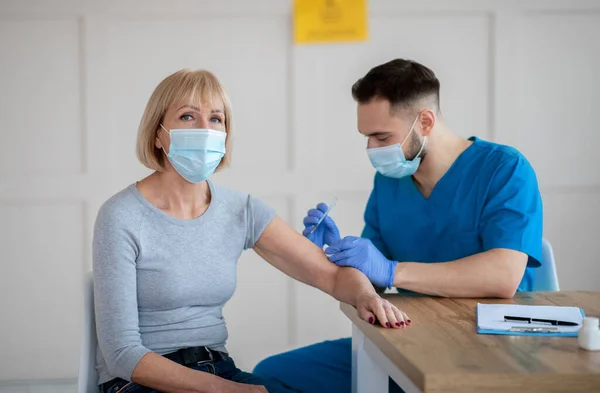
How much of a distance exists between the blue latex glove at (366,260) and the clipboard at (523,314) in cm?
25

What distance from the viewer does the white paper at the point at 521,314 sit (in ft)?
3.85

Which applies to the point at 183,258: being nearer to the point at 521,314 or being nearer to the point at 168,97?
the point at 168,97

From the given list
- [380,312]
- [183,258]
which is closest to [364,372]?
[380,312]

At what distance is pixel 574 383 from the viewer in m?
0.92

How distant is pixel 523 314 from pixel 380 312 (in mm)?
257

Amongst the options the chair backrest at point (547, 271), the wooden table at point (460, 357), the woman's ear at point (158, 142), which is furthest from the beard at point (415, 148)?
the woman's ear at point (158, 142)

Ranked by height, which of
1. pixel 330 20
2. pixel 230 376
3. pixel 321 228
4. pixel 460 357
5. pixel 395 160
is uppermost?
pixel 330 20

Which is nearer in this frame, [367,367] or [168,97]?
[367,367]

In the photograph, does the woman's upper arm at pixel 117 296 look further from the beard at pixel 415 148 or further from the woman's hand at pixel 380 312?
the beard at pixel 415 148

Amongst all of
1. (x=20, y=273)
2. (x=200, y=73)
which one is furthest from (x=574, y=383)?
(x=20, y=273)

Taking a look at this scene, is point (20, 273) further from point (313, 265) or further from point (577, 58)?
point (577, 58)

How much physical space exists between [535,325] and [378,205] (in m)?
0.78

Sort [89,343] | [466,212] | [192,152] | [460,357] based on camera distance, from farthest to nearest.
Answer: [466,212]
[192,152]
[89,343]
[460,357]

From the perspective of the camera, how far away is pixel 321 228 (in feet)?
5.97
